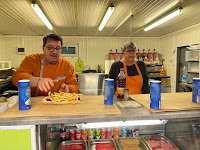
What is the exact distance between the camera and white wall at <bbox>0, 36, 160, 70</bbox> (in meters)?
7.27

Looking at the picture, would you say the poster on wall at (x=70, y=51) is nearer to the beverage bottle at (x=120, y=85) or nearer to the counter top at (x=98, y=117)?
the beverage bottle at (x=120, y=85)

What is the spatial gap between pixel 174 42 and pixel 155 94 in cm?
613

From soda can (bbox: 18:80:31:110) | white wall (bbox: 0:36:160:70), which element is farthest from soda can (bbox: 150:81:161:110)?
white wall (bbox: 0:36:160:70)

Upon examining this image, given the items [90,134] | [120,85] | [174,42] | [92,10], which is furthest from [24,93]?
[174,42]

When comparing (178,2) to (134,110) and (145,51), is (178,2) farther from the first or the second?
(145,51)

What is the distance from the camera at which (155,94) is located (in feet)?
4.15

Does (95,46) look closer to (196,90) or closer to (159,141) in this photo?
(159,141)

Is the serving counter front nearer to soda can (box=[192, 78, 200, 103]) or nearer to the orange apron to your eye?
soda can (box=[192, 78, 200, 103])

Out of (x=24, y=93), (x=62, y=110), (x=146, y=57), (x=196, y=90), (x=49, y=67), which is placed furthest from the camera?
(x=146, y=57)

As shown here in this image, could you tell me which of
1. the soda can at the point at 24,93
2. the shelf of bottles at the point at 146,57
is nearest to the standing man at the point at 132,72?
the soda can at the point at 24,93

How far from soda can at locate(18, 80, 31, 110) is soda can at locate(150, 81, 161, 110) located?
2.95 feet

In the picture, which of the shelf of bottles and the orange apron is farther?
the shelf of bottles

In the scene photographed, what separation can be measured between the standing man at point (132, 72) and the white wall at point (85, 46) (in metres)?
4.83

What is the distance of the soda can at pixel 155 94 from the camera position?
1.24m
